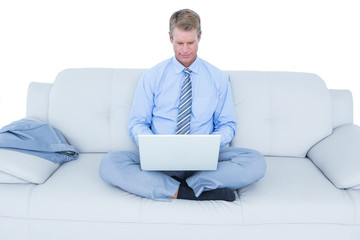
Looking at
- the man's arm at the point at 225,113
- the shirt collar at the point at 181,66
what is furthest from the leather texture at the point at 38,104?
the man's arm at the point at 225,113

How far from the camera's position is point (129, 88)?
2.51 meters

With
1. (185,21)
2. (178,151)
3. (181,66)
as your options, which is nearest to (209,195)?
(178,151)

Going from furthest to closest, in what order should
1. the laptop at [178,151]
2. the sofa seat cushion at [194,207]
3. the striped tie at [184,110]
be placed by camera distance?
1. the striped tie at [184,110]
2. the sofa seat cushion at [194,207]
3. the laptop at [178,151]

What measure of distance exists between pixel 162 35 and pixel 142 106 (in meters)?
0.78

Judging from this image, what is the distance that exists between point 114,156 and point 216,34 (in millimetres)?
1311

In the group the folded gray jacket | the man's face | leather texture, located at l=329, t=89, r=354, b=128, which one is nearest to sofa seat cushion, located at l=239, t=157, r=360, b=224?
leather texture, located at l=329, t=89, r=354, b=128

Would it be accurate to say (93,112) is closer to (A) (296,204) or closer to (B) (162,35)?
(B) (162,35)

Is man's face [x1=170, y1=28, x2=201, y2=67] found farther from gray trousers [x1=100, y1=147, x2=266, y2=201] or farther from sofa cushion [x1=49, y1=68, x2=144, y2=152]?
gray trousers [x1=100, y1=147, x2=266, y2=201]

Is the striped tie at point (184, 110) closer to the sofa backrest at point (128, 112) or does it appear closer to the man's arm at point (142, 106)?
the man's arm at point (142, 106)

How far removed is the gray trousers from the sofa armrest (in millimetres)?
419

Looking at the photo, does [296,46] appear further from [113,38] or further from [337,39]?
[113,38]

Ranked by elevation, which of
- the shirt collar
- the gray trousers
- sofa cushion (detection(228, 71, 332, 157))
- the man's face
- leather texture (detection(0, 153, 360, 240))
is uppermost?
the man's face

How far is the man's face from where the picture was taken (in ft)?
6.83

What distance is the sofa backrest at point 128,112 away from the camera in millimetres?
2471
